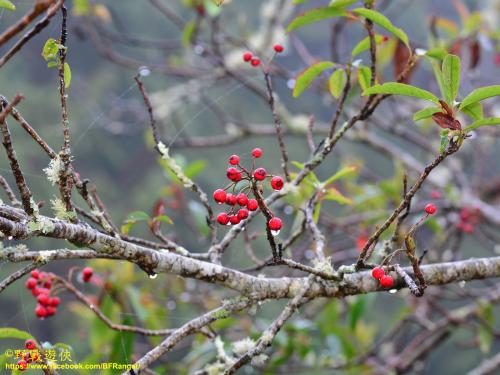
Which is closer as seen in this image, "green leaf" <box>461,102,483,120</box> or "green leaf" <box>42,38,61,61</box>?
"green leaf" <box>42,38,61,61</box>

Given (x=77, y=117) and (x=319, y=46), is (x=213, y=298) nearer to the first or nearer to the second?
(x=77, y=117)

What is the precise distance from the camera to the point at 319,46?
10.4 m

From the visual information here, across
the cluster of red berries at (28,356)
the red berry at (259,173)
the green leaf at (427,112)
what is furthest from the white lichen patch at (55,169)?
the green leaf at (427,112)

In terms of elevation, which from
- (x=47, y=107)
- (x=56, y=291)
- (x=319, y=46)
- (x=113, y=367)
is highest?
(x=319, y=46)

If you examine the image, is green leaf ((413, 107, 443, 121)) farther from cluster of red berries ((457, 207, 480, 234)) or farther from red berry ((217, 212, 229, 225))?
cluster of red berries ((457, 207, 480, 234))

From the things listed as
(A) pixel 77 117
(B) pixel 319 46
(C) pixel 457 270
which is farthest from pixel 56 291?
(B) pixel 319 46

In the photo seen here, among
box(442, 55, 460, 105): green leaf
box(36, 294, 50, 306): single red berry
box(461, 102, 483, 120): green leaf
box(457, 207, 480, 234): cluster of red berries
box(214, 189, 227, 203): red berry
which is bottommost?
box(214, 189, 227, 203): red berry

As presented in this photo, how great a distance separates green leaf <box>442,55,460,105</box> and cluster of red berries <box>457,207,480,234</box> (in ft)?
5.08

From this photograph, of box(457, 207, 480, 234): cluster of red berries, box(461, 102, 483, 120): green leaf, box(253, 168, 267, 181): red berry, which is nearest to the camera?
box(253, 168, 267, 181): red berry

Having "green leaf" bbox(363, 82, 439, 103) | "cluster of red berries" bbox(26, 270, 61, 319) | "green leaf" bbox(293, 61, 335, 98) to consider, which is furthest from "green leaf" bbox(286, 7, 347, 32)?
"cluster of red berries" bbox(26, 270, 61, 319)

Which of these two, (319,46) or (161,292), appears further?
(319,46)

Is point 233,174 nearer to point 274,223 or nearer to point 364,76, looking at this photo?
point 274,223

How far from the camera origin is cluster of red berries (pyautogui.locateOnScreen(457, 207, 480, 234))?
7.35ft

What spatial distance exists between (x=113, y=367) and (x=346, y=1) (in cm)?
93
